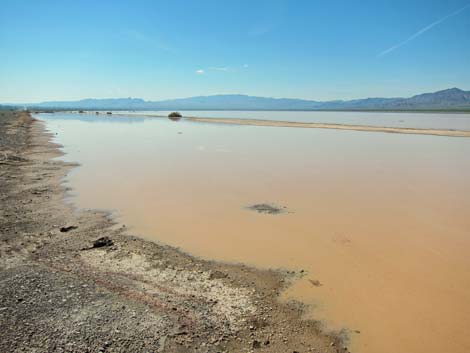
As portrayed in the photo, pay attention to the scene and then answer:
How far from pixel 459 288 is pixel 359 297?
176cm

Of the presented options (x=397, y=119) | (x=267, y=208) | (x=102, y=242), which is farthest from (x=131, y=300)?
(x=397, y=119)

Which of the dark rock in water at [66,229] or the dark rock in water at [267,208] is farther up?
the dark rock in water at [66,229]

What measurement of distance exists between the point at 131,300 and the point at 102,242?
8.06ft

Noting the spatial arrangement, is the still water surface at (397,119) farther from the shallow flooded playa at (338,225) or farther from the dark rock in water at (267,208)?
the dark rock in water at (267,208)

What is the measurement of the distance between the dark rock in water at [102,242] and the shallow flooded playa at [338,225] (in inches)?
31.7

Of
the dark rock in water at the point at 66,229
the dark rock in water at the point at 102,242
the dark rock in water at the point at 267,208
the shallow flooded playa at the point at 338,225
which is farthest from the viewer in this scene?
the dark rock in water at the point at 267,208

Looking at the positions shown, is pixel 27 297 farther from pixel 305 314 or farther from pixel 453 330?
pixel 453 330

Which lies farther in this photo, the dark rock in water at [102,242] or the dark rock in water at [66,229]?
the dark rock in water at [66,229]

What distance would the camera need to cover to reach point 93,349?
3.59 meters

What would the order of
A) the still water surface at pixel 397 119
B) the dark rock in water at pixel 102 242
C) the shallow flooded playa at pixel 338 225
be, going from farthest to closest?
the still water surface at pixel 397 119, the dark rock in water at pixel 102 242, the shallow flooded playa at pixel 338 225

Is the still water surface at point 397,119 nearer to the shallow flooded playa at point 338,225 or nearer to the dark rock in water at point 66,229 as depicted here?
the shallow flooded playa at point 338,225

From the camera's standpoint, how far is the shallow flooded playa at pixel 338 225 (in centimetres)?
458

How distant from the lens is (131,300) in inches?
180

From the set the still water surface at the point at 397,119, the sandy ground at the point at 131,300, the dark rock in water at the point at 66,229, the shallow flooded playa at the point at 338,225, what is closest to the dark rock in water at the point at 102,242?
the sandy ground at the point at 131,300
